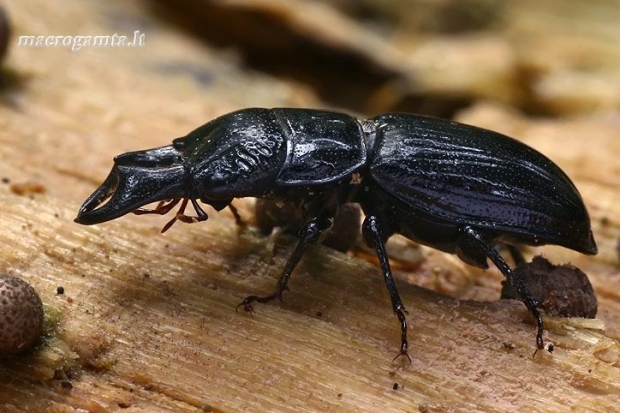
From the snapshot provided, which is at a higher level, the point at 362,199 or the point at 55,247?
the point at 362,199

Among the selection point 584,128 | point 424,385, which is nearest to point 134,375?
point 424,385

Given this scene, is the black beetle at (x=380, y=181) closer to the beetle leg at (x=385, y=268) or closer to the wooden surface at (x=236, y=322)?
the beetle leg at (x=385, y=268)

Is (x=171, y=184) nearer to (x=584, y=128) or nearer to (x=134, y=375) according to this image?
(x=134, y=375)

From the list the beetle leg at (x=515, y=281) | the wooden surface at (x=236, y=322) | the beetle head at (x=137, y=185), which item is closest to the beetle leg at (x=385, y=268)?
the wooden surface at (x=236, y=322)

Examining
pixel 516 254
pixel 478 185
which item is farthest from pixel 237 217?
pixel 516 254

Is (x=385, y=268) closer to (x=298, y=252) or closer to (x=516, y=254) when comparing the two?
(x=298, y=252)

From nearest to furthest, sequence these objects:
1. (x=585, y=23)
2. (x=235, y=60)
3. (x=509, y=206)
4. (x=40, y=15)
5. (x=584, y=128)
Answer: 1. (x=509, y=206)
2. (x=584, y=128)
3. (x=40, y=15)
4. (x=235, y=60)
5. (x=585, y=23)
